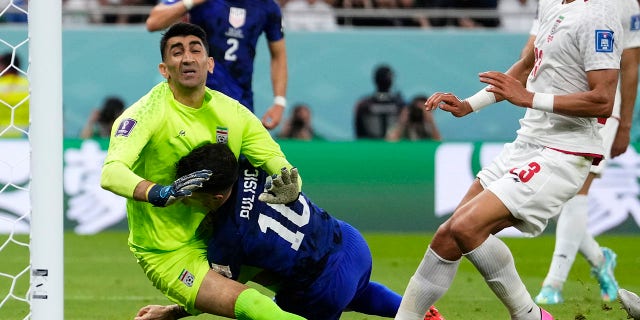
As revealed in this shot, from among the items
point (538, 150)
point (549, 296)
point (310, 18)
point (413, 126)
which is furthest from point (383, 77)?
point (538, 150)

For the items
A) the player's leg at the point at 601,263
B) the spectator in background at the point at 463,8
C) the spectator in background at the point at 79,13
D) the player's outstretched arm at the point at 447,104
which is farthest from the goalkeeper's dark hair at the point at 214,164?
the spectator in background at the point at 463,8

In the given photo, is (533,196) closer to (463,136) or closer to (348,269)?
(348,269)

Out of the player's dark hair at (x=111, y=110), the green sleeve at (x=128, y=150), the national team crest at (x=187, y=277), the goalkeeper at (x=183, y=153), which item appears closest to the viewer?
the green sleeve at (x=128, y=150)

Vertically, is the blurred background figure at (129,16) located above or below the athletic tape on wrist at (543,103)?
below

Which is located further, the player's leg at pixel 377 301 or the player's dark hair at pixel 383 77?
the player's dark hair at pixel 383 77

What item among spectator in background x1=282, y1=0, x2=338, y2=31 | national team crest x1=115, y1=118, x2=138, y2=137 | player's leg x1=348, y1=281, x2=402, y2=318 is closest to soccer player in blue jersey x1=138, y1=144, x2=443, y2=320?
player's leg x1=348, y1=281, x2=402, y2=318

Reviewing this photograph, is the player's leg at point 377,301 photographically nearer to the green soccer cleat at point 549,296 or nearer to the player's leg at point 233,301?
the player's leg at point 233,301

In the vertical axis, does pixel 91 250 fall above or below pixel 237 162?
below

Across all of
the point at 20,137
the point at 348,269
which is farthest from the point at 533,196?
the point at 20,137

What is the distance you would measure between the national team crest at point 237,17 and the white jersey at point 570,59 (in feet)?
9.26

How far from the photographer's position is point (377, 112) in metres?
15.2

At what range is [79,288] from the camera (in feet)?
30.0

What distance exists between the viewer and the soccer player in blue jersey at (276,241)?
18.7 ft

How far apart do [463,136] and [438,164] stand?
295cm
